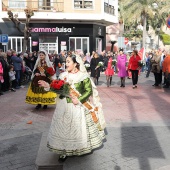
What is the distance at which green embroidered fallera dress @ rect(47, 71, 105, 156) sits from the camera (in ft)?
17.0

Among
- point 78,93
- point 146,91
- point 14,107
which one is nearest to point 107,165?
point 78,93

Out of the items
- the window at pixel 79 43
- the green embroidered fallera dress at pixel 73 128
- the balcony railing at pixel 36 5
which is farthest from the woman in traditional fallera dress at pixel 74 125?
the window at pixel 79 43

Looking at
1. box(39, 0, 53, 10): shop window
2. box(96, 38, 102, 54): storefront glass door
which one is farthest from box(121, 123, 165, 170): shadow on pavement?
box(96, 38, 102, 54): storefront glass door

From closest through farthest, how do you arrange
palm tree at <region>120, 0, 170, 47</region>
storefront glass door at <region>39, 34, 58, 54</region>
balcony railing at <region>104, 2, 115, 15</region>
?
storefront glass door at <region>39, 34, 58, 54</region> → balcony railing at <region>104, 2, 115, 15</region> → palm tree at <region>120, 0, 170, 47</region>

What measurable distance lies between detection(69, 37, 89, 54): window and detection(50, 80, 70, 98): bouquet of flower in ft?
88.4

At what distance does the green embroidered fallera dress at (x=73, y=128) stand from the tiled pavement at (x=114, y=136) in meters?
0.31

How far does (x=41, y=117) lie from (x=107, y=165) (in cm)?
401

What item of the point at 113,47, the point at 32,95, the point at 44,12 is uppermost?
the point at 44,12

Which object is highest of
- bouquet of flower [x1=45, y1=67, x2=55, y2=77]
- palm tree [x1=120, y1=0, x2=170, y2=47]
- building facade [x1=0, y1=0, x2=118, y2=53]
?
palm tree [x1=120, y1=0, x2=170, y2=47]

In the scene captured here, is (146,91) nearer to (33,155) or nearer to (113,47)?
(33,155)

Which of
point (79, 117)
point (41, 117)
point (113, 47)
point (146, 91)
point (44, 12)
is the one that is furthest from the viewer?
point (113, 47)

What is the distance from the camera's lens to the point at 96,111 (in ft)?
19.1

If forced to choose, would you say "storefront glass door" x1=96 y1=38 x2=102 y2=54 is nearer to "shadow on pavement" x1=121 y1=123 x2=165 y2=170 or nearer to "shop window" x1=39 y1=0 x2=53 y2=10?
"shop window" x1=39 y1=0 x2=53 y2=10

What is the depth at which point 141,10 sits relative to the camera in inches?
1567
